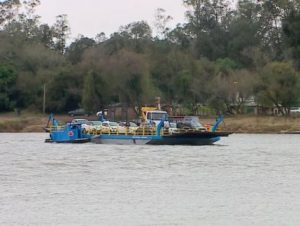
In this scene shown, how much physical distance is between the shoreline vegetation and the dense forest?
9.90ft

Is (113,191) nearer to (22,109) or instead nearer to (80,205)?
(80,205)

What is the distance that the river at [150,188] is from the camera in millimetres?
33906

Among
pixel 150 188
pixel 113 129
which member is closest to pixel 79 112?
pixel 113 129

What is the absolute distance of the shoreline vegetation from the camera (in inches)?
4812

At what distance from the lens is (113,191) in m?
42.0

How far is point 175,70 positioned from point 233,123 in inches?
842

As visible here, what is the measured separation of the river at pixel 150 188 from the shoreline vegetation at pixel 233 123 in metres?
51.6

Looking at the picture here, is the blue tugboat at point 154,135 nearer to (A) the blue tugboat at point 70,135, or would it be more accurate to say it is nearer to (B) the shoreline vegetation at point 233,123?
(A) the blue tugboat at point 70,135

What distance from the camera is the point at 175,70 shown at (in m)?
143

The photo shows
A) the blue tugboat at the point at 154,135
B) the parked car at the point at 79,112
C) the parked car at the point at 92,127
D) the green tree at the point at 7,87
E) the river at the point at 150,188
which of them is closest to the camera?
the river at the point at 150,188

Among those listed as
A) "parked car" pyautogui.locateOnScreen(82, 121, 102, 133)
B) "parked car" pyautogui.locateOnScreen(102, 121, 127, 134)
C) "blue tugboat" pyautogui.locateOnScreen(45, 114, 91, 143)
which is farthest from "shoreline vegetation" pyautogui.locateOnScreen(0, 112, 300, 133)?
"parked car" pyautogui.locateOnScreen(102, 121, 127, 134)

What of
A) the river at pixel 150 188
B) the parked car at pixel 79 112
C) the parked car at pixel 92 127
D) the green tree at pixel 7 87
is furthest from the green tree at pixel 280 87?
the river at pixel 150 188

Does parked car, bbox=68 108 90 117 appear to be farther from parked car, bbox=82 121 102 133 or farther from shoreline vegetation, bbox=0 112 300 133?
parked car, bbox=82 121 102 133

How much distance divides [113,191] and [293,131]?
80523 millimetres
